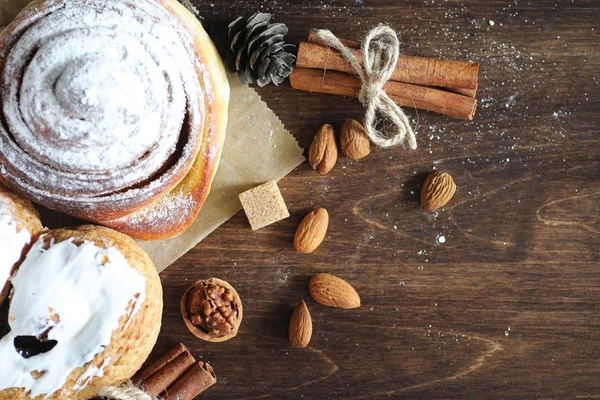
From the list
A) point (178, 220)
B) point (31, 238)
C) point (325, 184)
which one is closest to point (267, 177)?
point (325, 184)

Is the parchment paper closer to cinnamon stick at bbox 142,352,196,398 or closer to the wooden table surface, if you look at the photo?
the wooden table surface

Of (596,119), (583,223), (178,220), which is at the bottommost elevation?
(583,223)

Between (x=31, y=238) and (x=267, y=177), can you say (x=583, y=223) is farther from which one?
(x=31, y=238)

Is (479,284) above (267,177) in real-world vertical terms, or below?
below

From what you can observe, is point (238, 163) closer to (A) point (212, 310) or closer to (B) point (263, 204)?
(B) point (263, 204)

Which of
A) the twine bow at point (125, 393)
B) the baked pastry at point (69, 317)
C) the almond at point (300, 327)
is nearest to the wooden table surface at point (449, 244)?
the almond at point (300, 327)

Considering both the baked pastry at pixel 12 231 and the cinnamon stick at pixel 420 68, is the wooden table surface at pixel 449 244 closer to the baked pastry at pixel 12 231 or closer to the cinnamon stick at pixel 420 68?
the cinnamon stick at pixel 420 68
